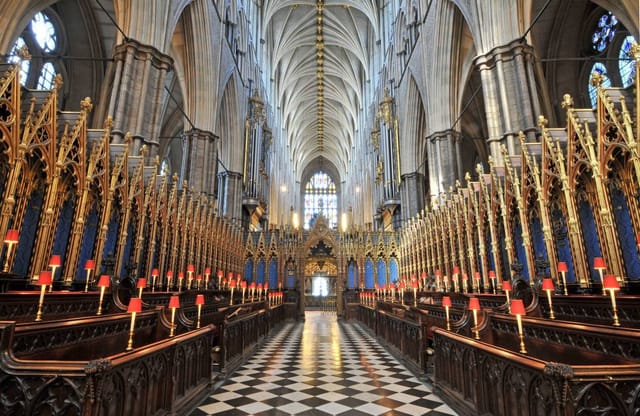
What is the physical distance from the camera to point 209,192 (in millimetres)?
15484

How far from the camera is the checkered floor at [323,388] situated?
4.14 metres

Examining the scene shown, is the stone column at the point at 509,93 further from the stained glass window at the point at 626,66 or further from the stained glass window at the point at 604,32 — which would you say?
the stained glass window at the point at 604,32

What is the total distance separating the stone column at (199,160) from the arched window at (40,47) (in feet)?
19.1

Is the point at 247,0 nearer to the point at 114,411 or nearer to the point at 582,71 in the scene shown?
the point at 582,71

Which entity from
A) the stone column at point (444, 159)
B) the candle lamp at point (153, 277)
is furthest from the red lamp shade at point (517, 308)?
the stone column at point (444, 159)

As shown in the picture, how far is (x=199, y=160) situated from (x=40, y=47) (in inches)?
301

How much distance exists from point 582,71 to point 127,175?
20.3 m

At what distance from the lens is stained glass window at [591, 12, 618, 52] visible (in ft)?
47.5

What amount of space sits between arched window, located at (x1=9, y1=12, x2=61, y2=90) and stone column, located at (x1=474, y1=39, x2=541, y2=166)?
16.2 m

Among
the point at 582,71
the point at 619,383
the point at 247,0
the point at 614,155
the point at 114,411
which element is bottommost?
the point at 114,411

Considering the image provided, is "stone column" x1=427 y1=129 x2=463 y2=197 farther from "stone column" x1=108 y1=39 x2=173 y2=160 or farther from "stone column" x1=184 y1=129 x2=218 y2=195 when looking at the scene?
"stone column" x1=108 y1=39 x2=173 y2=160

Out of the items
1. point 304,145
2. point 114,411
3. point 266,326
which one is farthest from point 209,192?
point 304,145

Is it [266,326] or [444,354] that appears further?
[266,326]

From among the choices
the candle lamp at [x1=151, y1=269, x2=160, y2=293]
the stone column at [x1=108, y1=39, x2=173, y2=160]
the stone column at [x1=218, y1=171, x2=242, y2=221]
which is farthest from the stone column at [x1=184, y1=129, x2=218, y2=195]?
the candle lamp at [x1=151, y1=269, x2=160, y2=293]
